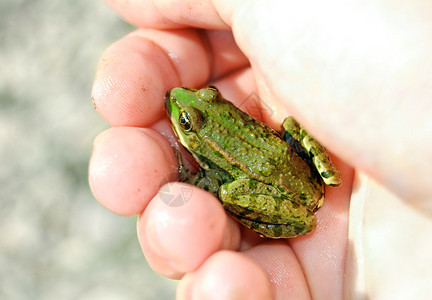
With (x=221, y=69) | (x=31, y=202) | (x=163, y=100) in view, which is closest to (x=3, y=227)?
(x=31, y=202)

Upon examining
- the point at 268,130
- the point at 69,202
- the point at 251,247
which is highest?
the point at 268,130

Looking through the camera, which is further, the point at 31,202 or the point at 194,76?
the point at 31,202

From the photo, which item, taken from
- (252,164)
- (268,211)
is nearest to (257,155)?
(252,164)

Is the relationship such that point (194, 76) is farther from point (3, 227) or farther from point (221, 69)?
point (3, 227)

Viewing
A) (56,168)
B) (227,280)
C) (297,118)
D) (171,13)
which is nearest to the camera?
(227,280)

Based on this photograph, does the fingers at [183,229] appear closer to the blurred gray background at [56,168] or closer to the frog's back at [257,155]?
the frog's back at [257,155]

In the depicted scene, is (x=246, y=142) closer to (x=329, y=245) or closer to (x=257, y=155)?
(x=257, y=155)
